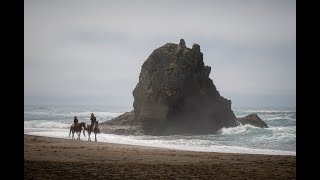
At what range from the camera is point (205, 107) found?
1576 inches

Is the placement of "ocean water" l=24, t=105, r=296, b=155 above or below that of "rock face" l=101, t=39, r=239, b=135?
below

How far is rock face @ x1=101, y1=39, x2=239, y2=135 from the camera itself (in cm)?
3725

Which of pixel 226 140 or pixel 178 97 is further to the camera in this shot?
pixel 178 97

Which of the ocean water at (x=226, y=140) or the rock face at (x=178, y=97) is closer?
the ocean water at (x=226, y=140)

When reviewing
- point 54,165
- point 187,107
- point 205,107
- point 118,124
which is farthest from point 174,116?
point 54,165

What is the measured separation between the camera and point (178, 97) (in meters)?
37.9

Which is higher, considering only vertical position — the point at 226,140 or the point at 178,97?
the point at 178,97

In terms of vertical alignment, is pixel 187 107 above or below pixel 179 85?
below

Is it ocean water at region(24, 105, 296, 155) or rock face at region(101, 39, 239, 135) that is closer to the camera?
ocean water at region(24, 105, 296, 155)

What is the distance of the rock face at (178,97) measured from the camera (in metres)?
37.2
